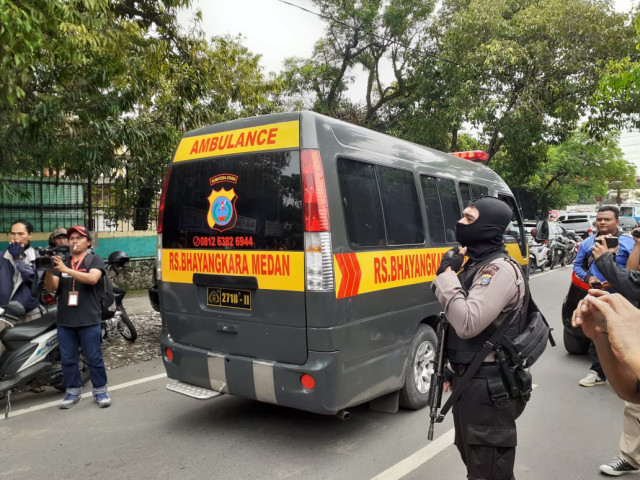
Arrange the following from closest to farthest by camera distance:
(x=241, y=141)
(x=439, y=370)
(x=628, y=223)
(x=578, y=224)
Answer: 1. (x=439, y=370)
2. (x=241, y=141)
3. (x=628, y=223)
4. (x=578, y=224)

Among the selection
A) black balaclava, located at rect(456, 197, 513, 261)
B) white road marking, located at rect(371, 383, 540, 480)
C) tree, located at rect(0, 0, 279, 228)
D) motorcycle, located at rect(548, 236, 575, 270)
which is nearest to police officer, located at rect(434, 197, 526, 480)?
black balaclava, located at rect(456, 197, 513, 261)

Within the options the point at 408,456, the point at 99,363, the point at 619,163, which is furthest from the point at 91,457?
the point at 619,163

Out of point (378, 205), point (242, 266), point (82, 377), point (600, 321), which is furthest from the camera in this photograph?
point (82, 377)

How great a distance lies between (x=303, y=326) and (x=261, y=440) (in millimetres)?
1055

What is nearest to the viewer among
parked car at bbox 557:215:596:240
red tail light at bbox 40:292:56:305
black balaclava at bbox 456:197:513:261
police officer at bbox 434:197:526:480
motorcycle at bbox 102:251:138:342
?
police officer at bbox 434:197:526:480

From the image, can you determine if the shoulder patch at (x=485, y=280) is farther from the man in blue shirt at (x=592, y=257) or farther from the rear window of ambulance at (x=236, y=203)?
the man in blue shirt at (x=592, y=257)

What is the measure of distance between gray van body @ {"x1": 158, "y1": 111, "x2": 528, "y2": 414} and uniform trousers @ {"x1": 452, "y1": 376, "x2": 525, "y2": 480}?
117 cm

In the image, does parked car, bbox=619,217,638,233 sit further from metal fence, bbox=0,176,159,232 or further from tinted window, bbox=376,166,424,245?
metal fence, bbox=0,176,159,232

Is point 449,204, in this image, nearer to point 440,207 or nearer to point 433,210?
point 440,207

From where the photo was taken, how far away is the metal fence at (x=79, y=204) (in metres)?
9.31

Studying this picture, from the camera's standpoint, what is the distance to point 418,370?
14.1 feet

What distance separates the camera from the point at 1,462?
11.5ft

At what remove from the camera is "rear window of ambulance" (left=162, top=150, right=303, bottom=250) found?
3520mm

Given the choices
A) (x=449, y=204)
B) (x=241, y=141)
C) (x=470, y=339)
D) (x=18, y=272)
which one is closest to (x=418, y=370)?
(x=449, y=204)
